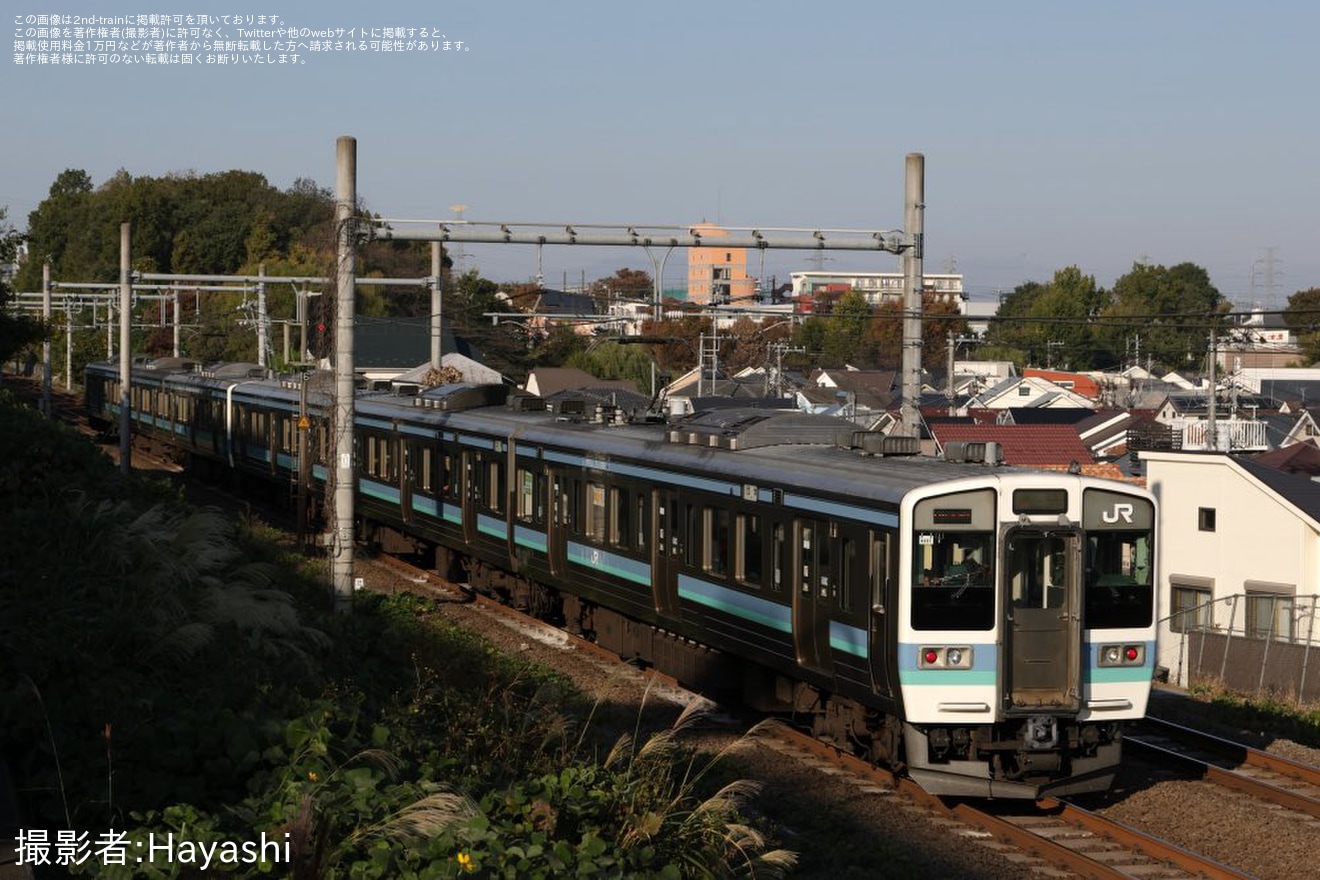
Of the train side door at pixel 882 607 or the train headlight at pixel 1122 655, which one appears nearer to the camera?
the train side door at pixel 882 607

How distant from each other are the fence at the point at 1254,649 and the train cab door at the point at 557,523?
31.0ft

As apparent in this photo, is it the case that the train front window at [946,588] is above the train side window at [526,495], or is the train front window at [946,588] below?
above

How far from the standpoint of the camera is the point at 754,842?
790 cm

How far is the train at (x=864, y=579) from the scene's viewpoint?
11.1 metres

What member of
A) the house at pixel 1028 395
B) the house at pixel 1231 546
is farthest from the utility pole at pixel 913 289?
the house at pixel 1028 395

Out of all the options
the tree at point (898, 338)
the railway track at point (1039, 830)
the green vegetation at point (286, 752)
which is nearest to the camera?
the green vegetation at point (286, 752)

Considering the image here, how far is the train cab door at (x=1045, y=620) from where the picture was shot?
1124 centimetres

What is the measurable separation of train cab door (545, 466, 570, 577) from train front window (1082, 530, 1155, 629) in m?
8.11

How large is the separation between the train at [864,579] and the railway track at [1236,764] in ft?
4.64

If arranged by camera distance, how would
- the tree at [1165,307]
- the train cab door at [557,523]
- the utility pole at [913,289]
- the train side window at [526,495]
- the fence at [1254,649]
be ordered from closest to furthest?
the utility pole at [913,289]
the train cab door at [557,523]
the train side window at [526,495]
the fence at [1254,649]
the tree at [1165,307]

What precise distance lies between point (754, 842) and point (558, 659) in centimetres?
1004

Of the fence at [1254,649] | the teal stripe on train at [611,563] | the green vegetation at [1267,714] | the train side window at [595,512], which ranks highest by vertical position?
the train side window at [595,512]

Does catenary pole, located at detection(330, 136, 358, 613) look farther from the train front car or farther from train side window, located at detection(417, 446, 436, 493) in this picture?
the train front car

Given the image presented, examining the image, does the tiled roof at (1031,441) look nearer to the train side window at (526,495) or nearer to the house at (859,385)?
the train side window at (526,495)
